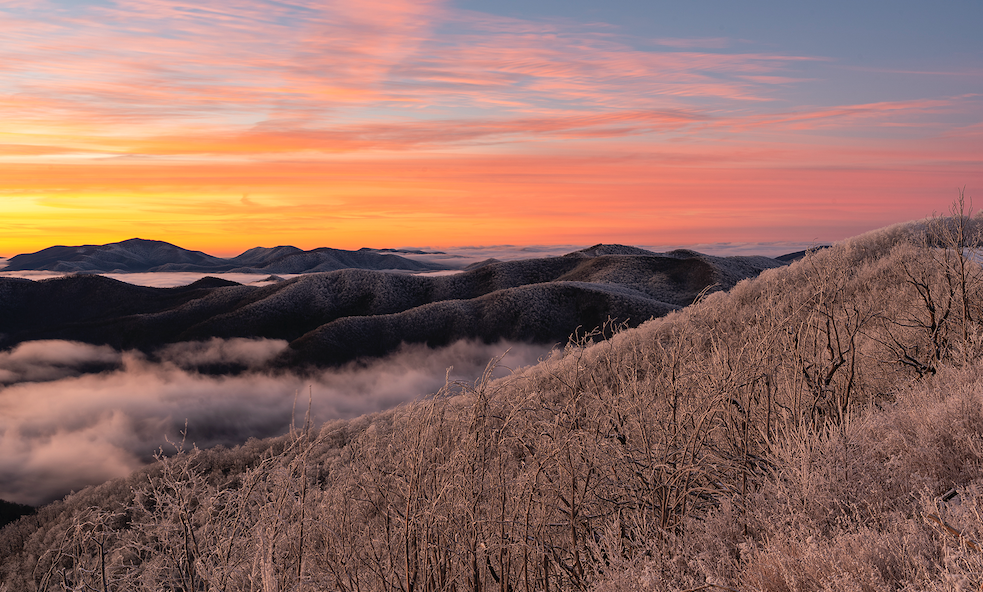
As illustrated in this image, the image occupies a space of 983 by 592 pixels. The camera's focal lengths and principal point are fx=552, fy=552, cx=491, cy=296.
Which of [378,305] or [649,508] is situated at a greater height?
[649,508]

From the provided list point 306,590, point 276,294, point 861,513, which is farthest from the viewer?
point 276,294

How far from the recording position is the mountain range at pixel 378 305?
7150 centimetres

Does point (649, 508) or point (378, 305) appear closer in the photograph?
point (649, 508)

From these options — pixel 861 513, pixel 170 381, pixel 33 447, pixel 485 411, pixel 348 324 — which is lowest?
pixel 33 447

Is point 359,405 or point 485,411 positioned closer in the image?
point 485,411

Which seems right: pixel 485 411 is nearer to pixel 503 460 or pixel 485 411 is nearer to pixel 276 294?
pixel 503 460

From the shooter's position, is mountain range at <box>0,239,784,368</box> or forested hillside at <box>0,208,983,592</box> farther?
mountain range at <box>0,239,784,368</box>

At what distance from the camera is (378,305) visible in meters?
89.7

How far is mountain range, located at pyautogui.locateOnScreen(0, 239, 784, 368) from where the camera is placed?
71500 mm

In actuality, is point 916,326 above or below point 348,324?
above

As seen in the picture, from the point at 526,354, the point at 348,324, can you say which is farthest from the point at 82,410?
the point at 526,354

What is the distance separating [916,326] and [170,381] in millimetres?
98887

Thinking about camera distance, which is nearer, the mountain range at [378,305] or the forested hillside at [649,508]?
the forested hillside at [649,508]

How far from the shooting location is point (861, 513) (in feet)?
12.4
